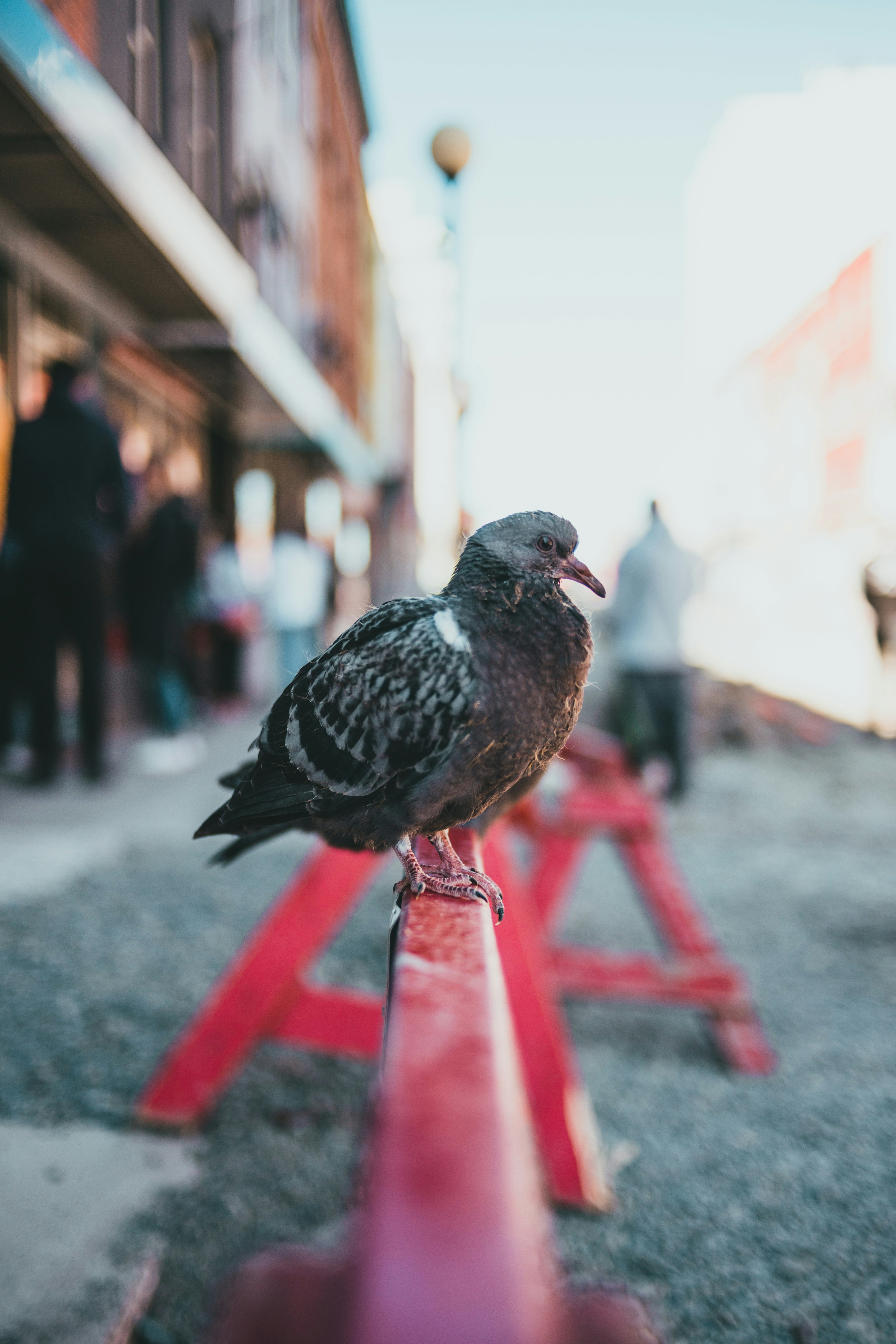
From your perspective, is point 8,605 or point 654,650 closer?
point 8,605

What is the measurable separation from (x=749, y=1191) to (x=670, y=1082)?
652mm

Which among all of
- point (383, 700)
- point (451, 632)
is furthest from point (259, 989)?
point (451, 632)

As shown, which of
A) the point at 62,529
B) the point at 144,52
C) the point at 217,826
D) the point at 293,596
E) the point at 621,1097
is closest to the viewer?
the point at 217,826

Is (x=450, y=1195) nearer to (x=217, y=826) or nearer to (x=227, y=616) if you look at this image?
(x=217, y=826)

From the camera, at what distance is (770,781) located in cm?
820

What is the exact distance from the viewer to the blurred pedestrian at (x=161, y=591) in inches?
254

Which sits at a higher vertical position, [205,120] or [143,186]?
[205,120]

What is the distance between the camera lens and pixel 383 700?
102 cm

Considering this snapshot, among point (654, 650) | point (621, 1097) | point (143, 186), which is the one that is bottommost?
point (621, 1097)

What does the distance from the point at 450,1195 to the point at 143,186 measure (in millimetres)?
4906

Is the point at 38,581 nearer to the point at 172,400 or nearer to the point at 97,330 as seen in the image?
the point at 97,330

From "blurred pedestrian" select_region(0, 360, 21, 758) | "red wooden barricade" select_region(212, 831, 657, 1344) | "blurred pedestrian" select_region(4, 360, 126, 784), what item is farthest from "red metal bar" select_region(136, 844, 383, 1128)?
"blurred pedestrian" select_region(0, 360, 21, 758)

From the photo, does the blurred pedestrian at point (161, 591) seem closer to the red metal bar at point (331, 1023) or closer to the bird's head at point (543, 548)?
the red metal bar at point (331, 1023)

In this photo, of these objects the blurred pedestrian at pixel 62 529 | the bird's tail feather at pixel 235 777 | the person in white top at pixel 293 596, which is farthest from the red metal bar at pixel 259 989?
the person in white top at pixel 293 596
